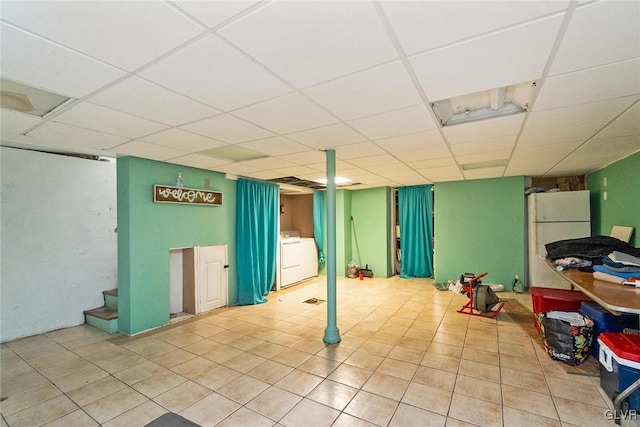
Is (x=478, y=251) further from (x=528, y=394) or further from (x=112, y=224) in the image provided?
(x=112, y=224)

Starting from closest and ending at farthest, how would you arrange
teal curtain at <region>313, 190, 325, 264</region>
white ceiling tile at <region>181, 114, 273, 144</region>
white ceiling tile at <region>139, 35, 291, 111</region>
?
white ceiling tile at <region>139, 35, 291, 111</region> → white ceiling tile at <region>181, 114, 273, 144</region> → teal curtain at <region>313, 190, 325, 264</region>

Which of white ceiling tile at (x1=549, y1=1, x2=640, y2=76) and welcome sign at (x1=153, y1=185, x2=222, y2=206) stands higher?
white ceiling tile at (x1=549, y1=1, x2=640, y2=76)

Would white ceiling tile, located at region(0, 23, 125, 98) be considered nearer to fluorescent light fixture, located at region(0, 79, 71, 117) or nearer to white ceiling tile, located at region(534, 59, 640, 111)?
fluorescent light fixture, located at region(0, 79, 71, 117)

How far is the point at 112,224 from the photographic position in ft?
15.7

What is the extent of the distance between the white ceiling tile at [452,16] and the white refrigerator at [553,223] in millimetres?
4816

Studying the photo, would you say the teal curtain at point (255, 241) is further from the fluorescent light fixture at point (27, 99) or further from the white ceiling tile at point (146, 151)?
the fluorescent light fixture at point (27, 99)

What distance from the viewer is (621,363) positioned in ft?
6.77

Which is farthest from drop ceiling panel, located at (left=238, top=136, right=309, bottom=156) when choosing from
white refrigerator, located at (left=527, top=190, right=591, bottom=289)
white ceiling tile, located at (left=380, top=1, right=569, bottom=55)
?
white refrigerator, located at (left=527, top=190, right=591, bottom=289)

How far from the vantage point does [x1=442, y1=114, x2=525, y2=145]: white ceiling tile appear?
8.74 ft

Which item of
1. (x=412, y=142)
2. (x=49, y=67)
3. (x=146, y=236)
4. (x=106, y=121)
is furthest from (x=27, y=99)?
(x=412, y=142)

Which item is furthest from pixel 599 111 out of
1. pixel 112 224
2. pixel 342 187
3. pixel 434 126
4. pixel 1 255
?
pixel 1 255

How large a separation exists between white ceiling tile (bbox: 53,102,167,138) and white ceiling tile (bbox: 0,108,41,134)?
23 cm

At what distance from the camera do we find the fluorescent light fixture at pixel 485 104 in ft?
7.21

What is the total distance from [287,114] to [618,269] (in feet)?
10.8
